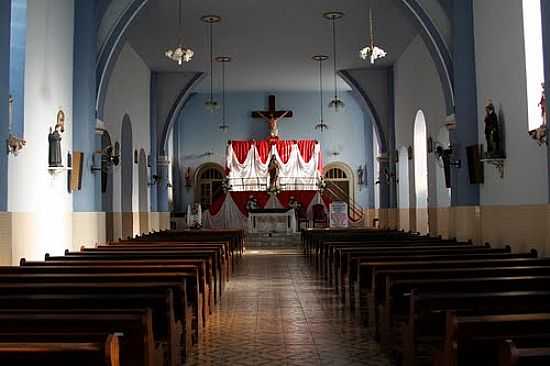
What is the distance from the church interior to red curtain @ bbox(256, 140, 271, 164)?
5 centimetres

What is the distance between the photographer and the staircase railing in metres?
22.3

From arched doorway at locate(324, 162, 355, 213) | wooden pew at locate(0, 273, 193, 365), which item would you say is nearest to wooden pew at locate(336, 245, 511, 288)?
wooden pew at locate(0, 273, 193, 365)

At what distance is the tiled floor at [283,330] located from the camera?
4359mm

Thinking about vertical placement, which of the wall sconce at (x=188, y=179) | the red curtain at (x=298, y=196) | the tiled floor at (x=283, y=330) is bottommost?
the tiled floor at (x=283, y=330)

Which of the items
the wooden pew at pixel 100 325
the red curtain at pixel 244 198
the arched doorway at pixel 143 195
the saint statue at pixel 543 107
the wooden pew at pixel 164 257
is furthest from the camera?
the red curtain at pixel 244 198

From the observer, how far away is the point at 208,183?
75.7 feet

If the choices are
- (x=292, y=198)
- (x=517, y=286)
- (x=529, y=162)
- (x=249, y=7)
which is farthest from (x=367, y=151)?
(x=517, y=286)

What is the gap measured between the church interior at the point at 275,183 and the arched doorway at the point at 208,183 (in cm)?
16

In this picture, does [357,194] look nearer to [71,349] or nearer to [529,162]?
[529,162]

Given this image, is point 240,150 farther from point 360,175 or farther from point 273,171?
point 360,175

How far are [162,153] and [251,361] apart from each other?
13.9 metres

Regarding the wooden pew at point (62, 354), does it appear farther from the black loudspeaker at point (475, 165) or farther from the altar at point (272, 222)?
the altar at point (272, 222)

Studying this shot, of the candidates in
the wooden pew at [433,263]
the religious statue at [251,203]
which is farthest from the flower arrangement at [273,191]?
the wooden pew at [433,263]

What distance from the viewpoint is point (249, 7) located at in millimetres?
12430
